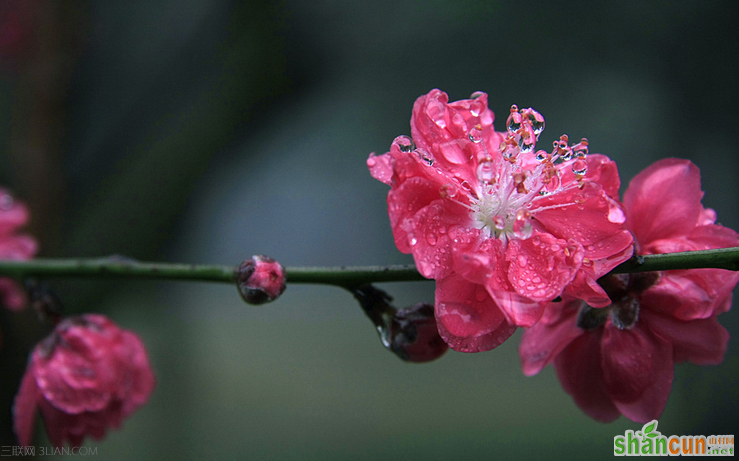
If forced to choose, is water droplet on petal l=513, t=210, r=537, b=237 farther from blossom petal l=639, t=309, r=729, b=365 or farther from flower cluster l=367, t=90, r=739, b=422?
blossom petal l=639, t=309, r=729, b=365

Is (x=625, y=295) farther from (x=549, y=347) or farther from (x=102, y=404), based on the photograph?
(x=102, y=404)

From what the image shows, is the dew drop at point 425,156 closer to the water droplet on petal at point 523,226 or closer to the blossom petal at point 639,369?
the water droplet on petal at point 523,226

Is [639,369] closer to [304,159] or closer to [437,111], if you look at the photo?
[437,111]

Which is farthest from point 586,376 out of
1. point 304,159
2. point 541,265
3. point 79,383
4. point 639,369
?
point 304,159

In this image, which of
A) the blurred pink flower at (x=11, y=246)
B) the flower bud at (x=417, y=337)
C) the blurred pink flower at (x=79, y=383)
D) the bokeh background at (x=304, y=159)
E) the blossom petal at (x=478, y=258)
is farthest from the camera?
the bokeh background at (x=304, y=159)

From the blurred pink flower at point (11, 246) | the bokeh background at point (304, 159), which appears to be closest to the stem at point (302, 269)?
the blurred pink flower at point (11, 246)
